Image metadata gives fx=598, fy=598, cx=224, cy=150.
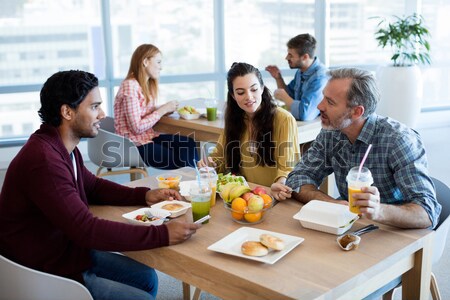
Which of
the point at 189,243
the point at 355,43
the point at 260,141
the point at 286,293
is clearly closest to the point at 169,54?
the point at 355,43

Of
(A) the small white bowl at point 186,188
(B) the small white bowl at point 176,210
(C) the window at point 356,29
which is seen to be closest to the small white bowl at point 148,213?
(B) the small white bowl at point 176,210

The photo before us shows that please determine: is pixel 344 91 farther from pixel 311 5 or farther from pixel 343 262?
pixel 311 5

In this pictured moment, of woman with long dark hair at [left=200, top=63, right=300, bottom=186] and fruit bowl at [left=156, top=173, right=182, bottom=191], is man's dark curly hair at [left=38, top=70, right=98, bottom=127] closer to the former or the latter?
fruit bowl at [left=156, top=173, right=182, bottom=191]

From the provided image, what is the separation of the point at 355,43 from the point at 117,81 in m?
2.79

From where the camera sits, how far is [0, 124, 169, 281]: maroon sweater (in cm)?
188

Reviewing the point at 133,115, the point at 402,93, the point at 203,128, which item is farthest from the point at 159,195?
the point at 402,93

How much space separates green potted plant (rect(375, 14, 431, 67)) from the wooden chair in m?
3.47

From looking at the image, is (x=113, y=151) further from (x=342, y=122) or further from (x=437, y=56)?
(x=437, y=56)

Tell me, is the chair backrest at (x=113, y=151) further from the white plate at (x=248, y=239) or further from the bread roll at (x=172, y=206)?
the white plate at (x=248, y=239)

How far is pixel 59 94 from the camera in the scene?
6.72 feet

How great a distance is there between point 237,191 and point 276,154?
77cm

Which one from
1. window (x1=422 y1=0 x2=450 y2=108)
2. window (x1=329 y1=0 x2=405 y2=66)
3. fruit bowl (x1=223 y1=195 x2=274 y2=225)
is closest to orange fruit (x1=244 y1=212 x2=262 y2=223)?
fruit bowl (x1=223 y1=195 x2=274 y2=225)

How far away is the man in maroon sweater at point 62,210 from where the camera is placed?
1880mm

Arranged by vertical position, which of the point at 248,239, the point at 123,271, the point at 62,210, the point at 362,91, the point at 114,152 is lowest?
the point at 123,271
